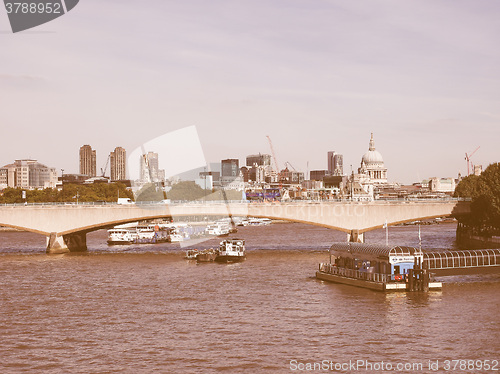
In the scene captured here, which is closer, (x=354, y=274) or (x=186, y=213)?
(x=354, y=274)

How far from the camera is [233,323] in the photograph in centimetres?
4709

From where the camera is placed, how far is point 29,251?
3915 inches

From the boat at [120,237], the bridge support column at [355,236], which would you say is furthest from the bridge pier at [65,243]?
the bridge support column at [355,236]

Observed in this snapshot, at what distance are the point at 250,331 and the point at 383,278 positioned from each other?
1851 cm

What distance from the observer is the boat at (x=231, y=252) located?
83.2 meters

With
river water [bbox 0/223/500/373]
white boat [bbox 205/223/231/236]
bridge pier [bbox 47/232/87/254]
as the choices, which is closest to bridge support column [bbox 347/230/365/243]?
river water [bbox 0/223/500/373]

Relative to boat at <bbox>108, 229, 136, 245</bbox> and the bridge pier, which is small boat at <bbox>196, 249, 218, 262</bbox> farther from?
boat at <bbox>108, 229, 136, 245</bbox>

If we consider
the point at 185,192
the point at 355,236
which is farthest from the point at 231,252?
the point at 185,192

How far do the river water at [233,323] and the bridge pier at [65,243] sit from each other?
2157cm

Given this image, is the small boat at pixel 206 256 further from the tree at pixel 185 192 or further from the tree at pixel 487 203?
the tree at pixel 185 192

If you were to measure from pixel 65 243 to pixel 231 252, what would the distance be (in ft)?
87.1

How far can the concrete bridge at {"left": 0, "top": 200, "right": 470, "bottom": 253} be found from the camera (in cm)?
9538

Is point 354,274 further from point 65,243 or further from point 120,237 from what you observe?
point 120,237

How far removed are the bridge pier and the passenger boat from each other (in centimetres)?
4272
